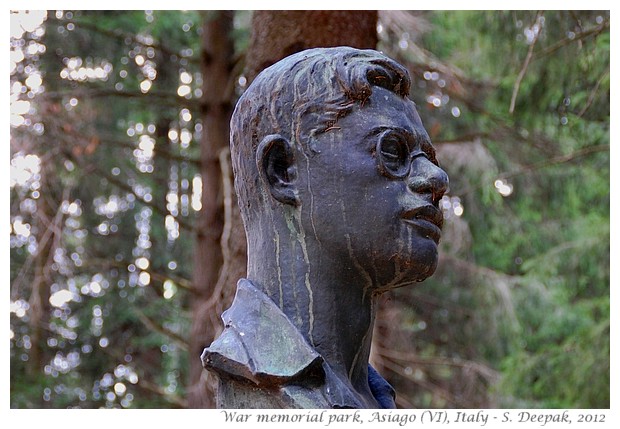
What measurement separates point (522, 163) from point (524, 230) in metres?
2.81

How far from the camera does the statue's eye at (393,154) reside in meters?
2.86

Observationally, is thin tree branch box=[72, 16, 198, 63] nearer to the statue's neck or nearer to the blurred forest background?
the blurred forest background

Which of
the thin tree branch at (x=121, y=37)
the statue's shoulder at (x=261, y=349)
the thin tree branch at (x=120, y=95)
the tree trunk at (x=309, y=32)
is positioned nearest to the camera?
the statue's shoulder at (x=261, y=349)

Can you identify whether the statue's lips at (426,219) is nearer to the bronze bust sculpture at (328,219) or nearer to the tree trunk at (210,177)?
the bronze bust sculpture at (328,219)

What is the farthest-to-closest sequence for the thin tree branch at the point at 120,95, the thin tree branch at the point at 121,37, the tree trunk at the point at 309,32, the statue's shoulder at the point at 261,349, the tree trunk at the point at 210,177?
1. the thin tree branch at the point at 121,37
2. the thin tree branch at the point at 120,95
3. the tree trunk at the point at 210,177
4. the tree trunk at the point at 309,32
5. the statue's shoulder at the point at 261,349

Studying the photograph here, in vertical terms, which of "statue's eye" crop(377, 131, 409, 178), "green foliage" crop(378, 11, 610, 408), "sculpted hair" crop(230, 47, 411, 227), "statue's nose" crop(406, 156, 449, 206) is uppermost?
"sculpted hair" crop(230, 47, 411, 227)

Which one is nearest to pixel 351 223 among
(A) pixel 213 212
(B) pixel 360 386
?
(B) pixel 360 386

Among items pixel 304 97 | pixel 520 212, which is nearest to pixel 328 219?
pixel 304 97

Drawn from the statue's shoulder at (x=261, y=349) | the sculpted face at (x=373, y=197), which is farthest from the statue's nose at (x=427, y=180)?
the statue's shoulder at (x=261, y=349)

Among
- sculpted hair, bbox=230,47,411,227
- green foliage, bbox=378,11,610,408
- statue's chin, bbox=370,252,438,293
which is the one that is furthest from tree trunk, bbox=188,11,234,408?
statue's chin, bbox=370,252,438,293

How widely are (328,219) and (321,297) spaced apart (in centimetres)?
24

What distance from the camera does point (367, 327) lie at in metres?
2.97

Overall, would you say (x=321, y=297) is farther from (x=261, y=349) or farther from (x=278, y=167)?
(x=278, y=167)

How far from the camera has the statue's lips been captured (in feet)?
9.36
